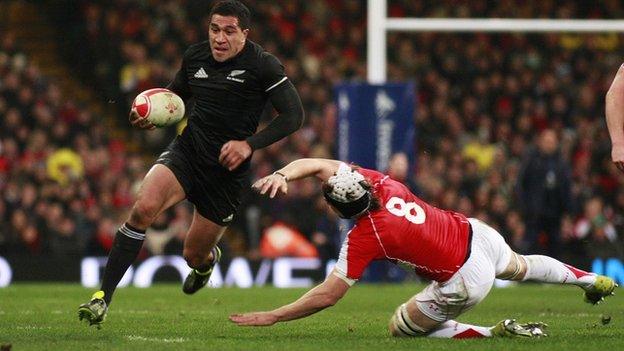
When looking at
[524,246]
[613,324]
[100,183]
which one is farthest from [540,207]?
[613,324]

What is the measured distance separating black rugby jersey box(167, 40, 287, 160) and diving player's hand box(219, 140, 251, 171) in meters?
0.59

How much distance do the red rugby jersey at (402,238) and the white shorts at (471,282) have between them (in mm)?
65

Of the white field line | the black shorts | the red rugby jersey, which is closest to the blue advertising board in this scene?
the black shorts

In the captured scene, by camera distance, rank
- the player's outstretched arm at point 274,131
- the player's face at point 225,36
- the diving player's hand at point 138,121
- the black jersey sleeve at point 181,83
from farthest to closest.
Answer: the black jersey sleeve at point 181,83 → the player's face at point 225,36 → the diving player's hand at point 138,121 → the player's outstretched arm at point 274,131

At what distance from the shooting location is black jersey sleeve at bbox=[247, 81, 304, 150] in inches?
359

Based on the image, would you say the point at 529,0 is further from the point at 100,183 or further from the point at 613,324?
the point at 613,324

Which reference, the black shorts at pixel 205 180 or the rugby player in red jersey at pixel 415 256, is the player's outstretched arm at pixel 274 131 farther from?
the rugby player in red jersey at pixel 415 256

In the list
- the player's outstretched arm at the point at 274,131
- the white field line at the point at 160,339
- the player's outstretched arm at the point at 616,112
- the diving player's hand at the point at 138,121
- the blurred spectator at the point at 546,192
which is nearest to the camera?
the white field line at the point at 160,339

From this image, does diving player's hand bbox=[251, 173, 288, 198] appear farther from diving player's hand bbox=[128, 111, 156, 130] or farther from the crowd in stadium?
the crowd in stadium

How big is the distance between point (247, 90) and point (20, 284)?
775 cm

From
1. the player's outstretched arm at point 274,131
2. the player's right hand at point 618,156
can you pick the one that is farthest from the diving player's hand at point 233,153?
the player's right hand at point 618,156

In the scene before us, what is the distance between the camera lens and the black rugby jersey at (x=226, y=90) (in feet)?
31.1

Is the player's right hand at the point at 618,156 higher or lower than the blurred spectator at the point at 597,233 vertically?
higher

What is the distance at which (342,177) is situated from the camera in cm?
805
